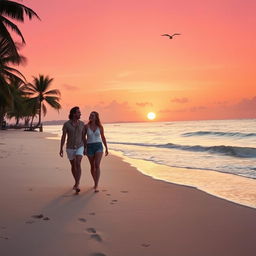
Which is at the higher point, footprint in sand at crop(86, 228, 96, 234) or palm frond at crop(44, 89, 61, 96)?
palm frond at crop(44, 89, 61, 96)

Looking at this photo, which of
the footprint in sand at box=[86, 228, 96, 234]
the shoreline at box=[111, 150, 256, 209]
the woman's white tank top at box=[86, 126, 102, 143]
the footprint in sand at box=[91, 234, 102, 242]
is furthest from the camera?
the woman's white tank top at box=[86, 126, 102, 143]

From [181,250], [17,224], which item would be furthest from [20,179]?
[181,250]

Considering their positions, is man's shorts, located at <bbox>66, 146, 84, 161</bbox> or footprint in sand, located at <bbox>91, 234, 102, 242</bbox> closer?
footprint in sand, located at <bbox>91, 234, 102, 242</bbox>

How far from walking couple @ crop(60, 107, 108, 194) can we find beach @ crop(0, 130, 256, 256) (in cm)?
57

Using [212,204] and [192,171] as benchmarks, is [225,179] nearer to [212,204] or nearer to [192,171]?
[192,171]

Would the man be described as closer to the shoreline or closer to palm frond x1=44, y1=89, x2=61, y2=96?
the shoreline

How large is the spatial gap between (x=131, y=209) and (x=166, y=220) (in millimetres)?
785

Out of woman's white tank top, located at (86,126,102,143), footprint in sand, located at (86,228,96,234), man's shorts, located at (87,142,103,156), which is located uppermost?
woman's white tank top, located at (86,126,102,143)

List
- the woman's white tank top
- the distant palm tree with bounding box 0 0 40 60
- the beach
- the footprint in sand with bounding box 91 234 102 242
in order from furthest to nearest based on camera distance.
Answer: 1. the distant palm tree with bounding box 0 0 40 60
2. the woman's white tank top
3. the footprint in sand with bounding box 91 234 102 242
4. the beach

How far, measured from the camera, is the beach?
3725mm

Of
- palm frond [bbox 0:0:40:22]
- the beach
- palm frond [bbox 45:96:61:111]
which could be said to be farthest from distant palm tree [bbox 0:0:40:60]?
palm frond [bbox 45:96:61:111]

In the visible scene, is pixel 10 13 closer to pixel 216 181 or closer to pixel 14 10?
pixel 14 10

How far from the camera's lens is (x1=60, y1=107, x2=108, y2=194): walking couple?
6.82 m

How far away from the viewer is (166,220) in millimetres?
4824
